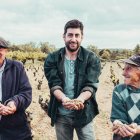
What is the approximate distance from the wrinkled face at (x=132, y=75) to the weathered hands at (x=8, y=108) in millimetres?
1250

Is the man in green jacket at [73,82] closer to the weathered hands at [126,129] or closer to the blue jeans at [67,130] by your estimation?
the blue jeans at [67,130]

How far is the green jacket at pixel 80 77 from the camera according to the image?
4.53 meters

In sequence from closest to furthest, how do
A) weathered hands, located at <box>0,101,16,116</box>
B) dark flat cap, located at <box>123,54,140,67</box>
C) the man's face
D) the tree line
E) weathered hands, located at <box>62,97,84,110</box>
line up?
1. dark flat cap, located at <box>123,54,140,67</box>
2. weathered hands, located at <box>0,101,16,116</box>
3. weathered hands, located at <box>62,97,84,110</box>
4. the man's face
5. the tree line

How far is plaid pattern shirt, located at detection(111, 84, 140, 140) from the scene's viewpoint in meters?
3.66

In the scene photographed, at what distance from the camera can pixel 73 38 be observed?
4.48 m

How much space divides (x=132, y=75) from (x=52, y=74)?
122 cm

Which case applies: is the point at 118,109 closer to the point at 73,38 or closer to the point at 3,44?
the point at 73,38

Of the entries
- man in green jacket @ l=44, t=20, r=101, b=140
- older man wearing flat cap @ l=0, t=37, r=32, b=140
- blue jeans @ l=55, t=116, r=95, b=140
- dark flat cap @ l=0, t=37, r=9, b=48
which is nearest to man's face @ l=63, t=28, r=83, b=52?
man in green jacket @ l=44, t=20, r=101, b=140

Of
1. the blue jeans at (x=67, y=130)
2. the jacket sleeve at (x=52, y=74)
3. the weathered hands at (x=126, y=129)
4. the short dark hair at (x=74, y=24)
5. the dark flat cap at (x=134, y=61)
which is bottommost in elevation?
the blue jeans at (x=67, y=130)

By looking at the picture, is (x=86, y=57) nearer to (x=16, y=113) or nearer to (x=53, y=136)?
(x=16, y=113)

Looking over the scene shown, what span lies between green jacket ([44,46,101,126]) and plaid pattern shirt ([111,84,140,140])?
815mm

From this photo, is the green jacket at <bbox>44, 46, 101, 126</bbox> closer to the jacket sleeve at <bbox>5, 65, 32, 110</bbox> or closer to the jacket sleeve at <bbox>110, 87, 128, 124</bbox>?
the jacket sleeve at <bbox>5, 65, 32, 110</bbox>

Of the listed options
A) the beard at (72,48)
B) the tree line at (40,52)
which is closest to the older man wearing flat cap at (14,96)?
the beard at (72,48)

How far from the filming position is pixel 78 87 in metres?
4.51
